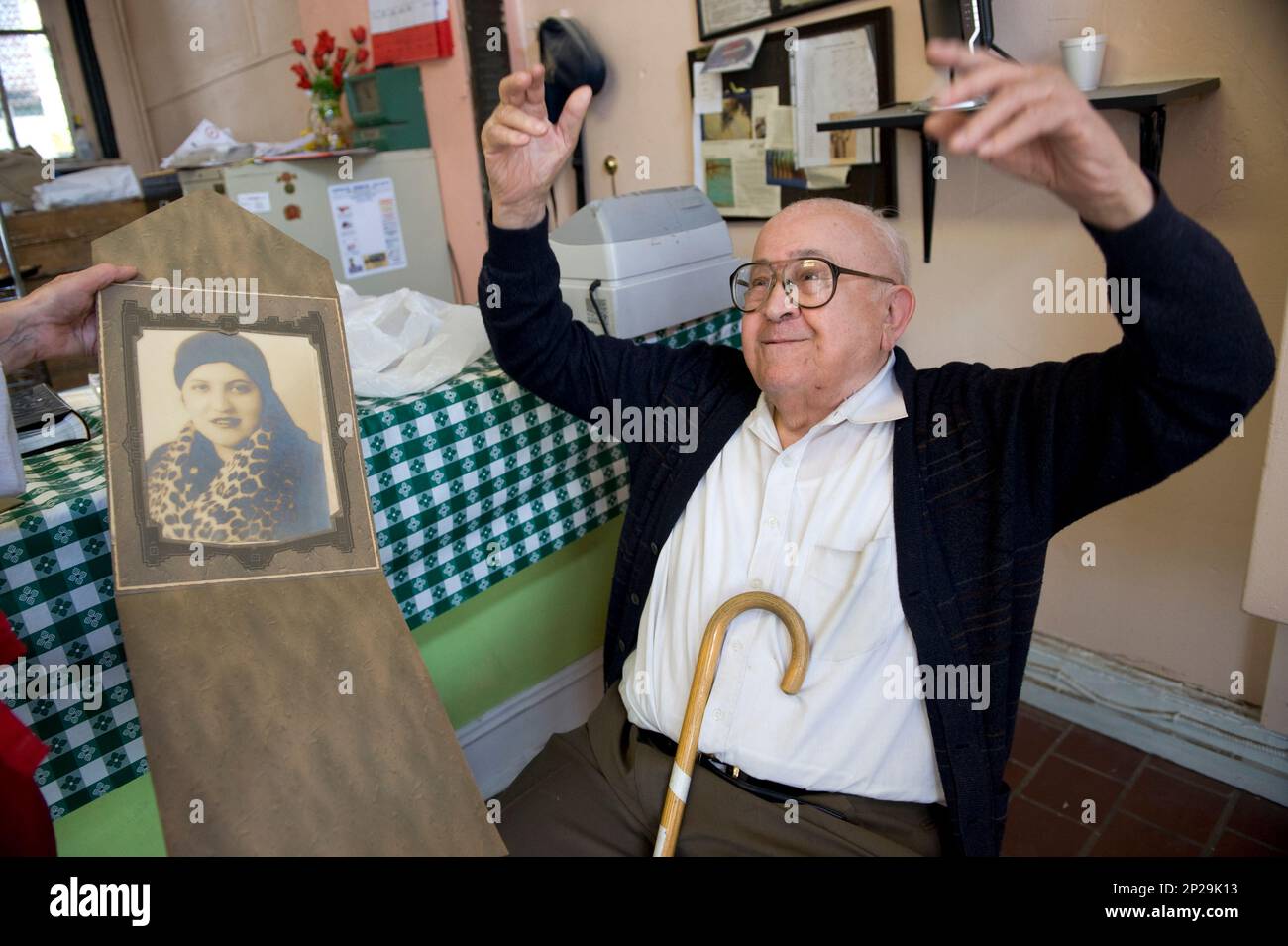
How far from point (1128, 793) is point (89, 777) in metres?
2.01

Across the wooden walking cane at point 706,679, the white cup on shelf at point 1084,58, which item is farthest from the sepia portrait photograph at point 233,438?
the white cup on shelf at point 1084,58

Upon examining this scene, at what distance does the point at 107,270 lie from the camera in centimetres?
102

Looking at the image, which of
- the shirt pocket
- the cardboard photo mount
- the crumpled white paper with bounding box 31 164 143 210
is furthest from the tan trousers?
the crumpled white paper with bounding box 31 164 143 210

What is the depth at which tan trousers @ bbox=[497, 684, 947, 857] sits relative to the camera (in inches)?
46.9

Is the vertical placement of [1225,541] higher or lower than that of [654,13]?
lower

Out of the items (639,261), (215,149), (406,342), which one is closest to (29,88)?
(215,149)

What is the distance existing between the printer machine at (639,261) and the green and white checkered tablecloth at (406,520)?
11 centimetres

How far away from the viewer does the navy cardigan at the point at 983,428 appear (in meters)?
0.94

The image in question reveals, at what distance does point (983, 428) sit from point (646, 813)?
0.75 m

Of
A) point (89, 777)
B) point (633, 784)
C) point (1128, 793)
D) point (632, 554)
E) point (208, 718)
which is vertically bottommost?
point (1128, 793)

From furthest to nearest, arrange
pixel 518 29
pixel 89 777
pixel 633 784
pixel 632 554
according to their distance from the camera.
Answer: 1. pixel 518 29
2. pixel 632 554
3. pixel 633 784
4. pixel 89 777

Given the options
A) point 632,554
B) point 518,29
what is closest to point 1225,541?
point 632,554

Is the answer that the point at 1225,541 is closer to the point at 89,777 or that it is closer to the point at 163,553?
the point at 163,553
